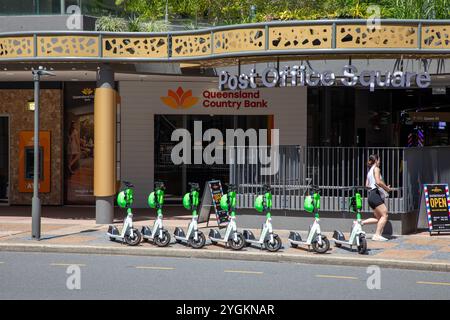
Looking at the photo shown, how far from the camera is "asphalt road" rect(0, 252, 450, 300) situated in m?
11.2

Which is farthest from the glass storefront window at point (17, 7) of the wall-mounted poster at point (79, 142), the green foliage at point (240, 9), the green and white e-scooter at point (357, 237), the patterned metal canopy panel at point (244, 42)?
the green and white e-scooter at point (357, 237)

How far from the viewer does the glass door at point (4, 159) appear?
2520 cm

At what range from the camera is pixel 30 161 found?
24.7 meters

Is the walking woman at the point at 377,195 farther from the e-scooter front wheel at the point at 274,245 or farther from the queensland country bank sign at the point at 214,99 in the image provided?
the queensland country bank sign at the point at 214,99

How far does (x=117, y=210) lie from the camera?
23703 mm

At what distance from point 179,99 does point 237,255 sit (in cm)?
994

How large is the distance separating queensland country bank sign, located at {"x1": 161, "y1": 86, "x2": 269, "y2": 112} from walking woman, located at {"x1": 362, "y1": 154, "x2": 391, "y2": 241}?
7821 millimetres

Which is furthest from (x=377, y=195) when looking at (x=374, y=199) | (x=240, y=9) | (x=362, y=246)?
(x=240, y=9)

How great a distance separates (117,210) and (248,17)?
7.57m

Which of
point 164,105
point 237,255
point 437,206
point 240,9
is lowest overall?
point 237,255

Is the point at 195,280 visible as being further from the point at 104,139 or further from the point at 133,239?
the point at 104,139

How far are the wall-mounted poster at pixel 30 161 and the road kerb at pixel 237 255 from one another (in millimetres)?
8513

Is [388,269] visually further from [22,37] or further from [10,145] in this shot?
[10,145]

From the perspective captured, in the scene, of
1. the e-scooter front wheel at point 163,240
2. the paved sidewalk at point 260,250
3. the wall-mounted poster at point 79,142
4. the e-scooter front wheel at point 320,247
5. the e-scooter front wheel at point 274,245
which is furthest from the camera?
the wall-mounted poster at point 79,142
